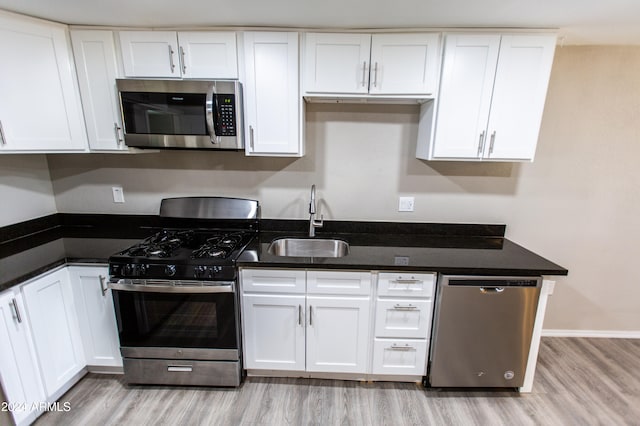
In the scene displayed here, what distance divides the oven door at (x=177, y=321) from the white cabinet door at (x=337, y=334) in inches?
19.4

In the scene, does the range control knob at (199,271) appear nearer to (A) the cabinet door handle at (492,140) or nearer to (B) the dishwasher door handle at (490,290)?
(B) the dishwasher door handle at (490,290)

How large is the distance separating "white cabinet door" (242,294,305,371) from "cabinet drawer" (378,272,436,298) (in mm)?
527

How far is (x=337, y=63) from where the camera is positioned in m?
1.77

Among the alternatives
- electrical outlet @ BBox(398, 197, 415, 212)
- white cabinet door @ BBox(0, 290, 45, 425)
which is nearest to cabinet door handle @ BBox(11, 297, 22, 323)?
white cabinet door @ BBox(0, 290, 45, 425)

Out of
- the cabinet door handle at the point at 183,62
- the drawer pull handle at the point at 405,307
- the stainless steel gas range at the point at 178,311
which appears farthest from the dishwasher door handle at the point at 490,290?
the cabinet door handle at the point at 183,62

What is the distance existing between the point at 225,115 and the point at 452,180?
1.73m

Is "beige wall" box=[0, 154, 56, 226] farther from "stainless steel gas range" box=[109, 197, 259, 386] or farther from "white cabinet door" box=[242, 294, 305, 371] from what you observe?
"white cabinet door" box=[242, 294, 305, 371]

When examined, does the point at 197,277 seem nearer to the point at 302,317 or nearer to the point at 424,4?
the point at 302,317

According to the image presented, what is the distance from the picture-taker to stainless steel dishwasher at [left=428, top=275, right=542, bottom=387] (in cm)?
172

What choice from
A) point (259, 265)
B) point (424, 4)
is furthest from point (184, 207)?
point (424, 4)

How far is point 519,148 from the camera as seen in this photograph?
6.07ft

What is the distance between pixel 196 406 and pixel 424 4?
104 inches

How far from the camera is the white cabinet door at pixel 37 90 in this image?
5.32 feet

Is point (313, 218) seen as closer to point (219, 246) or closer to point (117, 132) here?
point (219, 246)
